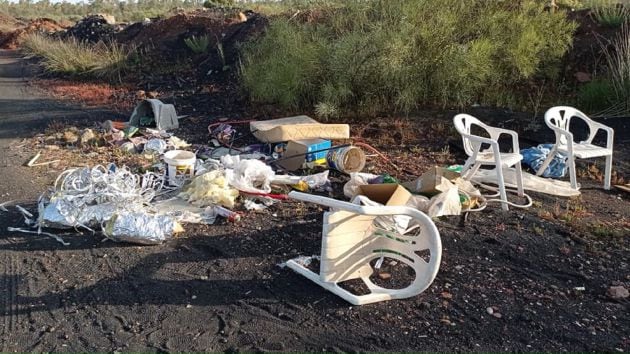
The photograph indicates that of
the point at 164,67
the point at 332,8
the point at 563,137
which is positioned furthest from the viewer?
the point at 164,67

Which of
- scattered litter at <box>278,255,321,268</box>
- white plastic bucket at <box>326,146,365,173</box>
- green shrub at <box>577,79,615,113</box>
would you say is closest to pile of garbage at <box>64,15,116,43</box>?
green shrub at <box>577,79,615,113</box>

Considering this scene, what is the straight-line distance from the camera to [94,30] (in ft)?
73.2

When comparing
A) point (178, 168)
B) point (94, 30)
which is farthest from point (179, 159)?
point (94, 30)

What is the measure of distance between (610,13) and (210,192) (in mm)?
8754

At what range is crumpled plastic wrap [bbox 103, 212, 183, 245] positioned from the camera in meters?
4.18

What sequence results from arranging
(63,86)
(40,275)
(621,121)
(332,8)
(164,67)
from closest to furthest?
(40,275) < (621,121) < (332,8) < (63,86) < (164,67)

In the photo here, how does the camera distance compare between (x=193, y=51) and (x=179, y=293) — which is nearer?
(x=179, y=293)

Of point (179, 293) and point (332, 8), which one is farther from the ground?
point (332, 8)

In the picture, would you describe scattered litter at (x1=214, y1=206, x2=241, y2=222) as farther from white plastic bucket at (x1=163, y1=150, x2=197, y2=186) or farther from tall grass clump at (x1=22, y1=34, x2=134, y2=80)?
tall grass clump at (x1=22, y1=34, x2=134, y2=80)

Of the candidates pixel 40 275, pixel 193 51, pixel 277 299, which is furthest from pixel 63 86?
pixel 277 299

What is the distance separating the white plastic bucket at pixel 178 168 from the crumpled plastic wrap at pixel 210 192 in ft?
1.29

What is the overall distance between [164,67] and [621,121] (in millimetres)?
10603

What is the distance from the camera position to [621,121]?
7969 mm

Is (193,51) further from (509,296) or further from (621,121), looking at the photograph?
(509,296)
